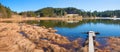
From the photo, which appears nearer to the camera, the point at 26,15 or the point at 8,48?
the point at 8,48

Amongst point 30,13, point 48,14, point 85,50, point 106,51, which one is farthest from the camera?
point 48,14

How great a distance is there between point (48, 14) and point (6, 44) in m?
135

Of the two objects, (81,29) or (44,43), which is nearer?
(44,43)

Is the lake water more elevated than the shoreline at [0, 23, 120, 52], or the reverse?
the shoreline at [0, 23, 120, 52]

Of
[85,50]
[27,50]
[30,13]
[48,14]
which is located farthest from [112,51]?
[48,14]

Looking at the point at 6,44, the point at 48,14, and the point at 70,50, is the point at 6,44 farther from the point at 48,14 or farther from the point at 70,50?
the point at 48,14

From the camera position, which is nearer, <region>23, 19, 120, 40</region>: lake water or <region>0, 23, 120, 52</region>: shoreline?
<region>0, 23, 120, 52</region>: shoreline

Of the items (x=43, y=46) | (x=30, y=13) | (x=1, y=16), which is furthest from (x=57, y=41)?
(x=30, y=13)

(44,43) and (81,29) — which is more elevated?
(44,43)

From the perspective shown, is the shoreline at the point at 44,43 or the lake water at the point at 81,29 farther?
the lake water at the point at 81,29

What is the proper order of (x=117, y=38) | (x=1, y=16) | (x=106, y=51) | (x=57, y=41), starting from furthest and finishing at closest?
(x=1, y=16) → (x=117, y=38) → (x=57, y=41) → (x=106, y=51)

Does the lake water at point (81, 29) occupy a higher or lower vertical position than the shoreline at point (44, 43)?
lower

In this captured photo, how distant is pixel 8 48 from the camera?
19.2 meters

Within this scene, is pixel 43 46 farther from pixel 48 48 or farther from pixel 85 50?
pixel 85 50
